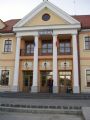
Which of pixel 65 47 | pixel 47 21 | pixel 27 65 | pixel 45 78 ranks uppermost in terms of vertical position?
pixel 47 21

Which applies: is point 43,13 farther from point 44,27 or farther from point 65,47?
point 65,47

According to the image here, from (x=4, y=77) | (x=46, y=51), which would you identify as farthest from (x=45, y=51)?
(x=4, y=77)

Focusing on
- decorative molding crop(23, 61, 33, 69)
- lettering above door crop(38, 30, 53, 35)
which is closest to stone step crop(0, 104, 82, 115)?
decorative molding crop(23, 61, 33, 69)

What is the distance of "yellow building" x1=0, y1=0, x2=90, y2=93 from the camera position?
24094 millimetres

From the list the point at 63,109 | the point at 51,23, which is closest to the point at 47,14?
the point at 51,23

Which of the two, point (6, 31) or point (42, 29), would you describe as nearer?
point (42, 29)

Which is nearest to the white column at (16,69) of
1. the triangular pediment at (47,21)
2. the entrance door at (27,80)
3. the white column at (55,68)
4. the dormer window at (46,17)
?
the entrance door at (27,80)

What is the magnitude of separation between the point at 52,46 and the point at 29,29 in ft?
11.1

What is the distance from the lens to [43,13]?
25.9 m

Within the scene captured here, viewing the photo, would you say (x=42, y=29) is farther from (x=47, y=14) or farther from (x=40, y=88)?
(x=40, y=88)

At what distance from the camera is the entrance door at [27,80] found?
25.7 m

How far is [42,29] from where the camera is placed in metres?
25.0

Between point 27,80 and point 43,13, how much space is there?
8.08 metres

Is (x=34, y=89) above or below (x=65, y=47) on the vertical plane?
below
